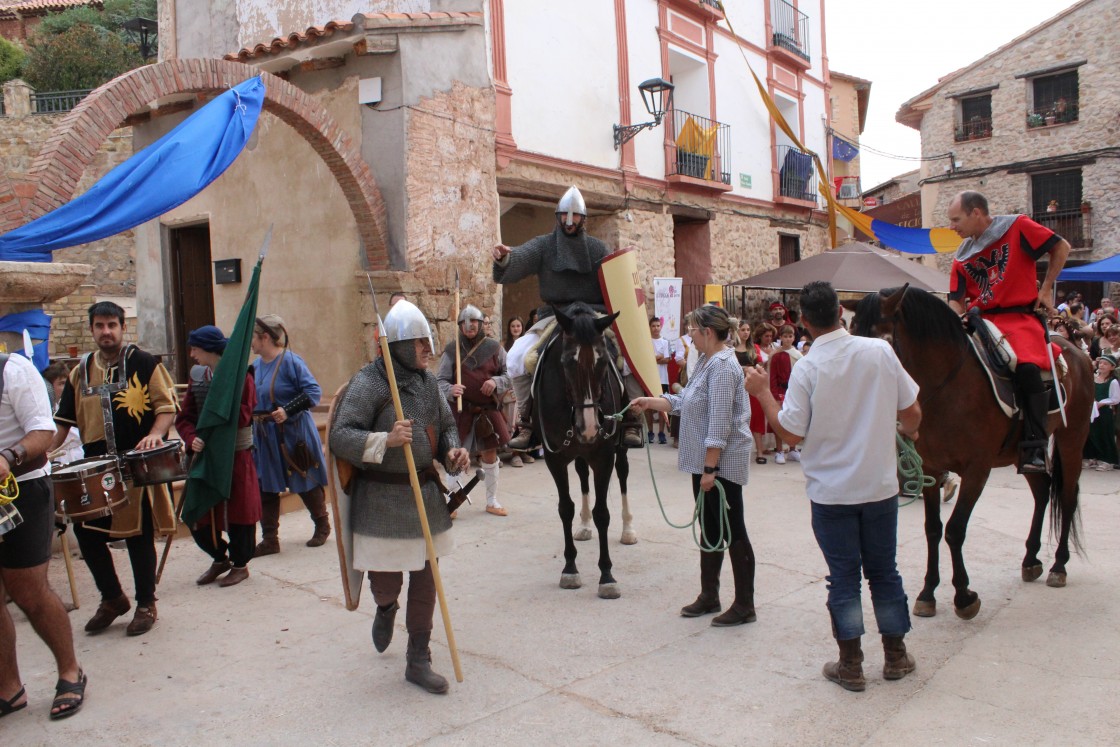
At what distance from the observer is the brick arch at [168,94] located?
649cm

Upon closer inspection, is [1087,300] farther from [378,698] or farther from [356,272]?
[378,698]

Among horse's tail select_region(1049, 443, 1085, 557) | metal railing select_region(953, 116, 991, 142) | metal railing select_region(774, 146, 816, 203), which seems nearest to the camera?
horse's tail select_region(1049, 443, 1085, 557)

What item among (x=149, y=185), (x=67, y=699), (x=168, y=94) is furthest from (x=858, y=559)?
(x=168, y=94)

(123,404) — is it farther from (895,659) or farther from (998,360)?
(998,360)

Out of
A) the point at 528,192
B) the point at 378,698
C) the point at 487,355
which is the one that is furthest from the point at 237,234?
the point at 378,698

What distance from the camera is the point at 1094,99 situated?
80.7ft

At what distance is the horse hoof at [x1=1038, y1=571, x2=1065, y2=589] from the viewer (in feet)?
17.1

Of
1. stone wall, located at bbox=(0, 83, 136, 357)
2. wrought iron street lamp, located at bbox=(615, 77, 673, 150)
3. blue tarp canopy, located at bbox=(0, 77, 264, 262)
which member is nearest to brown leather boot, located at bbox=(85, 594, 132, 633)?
blue tarp canopy, located at bbox=(0, 77, 264, 262)

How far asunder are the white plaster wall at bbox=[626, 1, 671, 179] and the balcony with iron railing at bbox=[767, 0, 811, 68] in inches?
181

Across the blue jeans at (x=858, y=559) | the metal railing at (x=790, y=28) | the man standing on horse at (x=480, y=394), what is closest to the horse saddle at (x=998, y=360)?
the blue jeans at (x=858, y=559)

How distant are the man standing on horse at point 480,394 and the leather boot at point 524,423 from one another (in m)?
1.51

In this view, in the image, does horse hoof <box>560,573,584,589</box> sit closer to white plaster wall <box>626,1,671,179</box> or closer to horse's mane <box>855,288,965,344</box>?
horse's mane <box>855,288,965,344</box>

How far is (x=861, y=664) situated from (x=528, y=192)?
912 centimetres

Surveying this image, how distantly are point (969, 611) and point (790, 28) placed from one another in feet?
55.9
